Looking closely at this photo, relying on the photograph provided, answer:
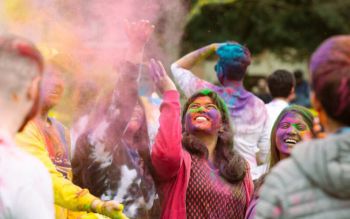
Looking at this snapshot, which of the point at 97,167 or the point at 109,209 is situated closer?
the point at 109,209

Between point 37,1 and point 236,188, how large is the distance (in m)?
1.87

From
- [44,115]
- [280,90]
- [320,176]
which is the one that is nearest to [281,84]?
[280,90]

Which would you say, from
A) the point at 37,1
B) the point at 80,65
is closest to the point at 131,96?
the point at 80,65

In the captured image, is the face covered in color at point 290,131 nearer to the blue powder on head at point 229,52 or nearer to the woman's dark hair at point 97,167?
the woman's dark hair at point 97,167

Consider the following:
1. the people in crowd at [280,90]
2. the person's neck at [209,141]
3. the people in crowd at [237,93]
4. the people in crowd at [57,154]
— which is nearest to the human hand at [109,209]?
the people in crowd at [57,154]

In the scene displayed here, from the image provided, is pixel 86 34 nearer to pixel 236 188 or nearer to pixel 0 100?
pixel 236 188

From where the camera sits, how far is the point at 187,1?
9141 millimetres

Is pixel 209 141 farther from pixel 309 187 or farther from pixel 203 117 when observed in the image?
pixel 309 187

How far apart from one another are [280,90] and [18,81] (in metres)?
5.71

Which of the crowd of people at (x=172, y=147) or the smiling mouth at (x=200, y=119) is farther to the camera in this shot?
the smiling mouth at (x=200, y=119)

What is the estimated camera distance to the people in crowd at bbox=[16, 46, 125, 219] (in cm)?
559

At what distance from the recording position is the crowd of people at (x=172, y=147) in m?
4.26

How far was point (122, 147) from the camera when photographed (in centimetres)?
746

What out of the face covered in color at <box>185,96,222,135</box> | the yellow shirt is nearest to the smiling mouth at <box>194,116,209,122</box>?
the face covered in color at <box>185,96,222,135</box>
